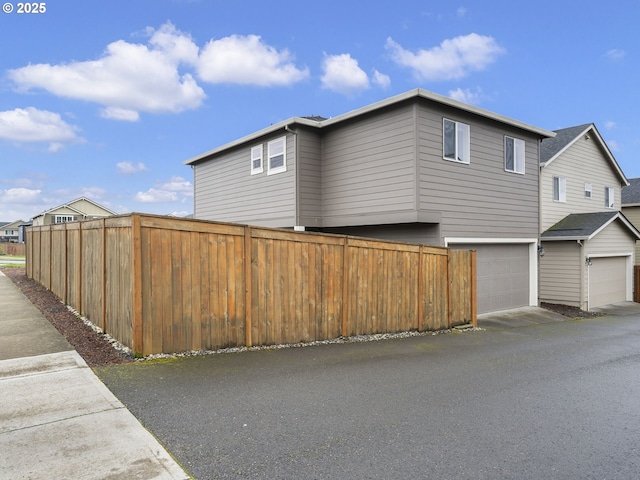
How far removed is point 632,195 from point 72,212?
54.4 metres

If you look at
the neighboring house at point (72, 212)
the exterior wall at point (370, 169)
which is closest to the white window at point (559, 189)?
the exterior wall at point (370, 169)

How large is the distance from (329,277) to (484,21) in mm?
12203

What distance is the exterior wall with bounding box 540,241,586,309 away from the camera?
16406mm

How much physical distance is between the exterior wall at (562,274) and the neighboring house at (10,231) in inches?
3152

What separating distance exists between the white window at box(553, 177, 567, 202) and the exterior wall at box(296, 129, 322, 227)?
10.8 m

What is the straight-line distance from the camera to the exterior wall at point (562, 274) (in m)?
16.4

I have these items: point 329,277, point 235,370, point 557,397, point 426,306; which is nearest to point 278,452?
point 235,370

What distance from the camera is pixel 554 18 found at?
611 inches

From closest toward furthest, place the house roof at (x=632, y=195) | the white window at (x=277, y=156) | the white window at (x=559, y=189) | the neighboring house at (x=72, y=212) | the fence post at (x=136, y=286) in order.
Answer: the fence post at (x=136, y=286) → the white window at (x=277, y=156) → the white window at (x=559, y=189) → the house roof at (x=632, y=195) → the neighboring house at (x=72, y=212)

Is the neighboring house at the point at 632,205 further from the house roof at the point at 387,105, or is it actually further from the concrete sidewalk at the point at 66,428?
the concrete sidewalk at the point at 66,428

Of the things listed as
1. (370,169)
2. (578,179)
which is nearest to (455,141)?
(370,169)

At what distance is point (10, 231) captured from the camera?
78.4 m

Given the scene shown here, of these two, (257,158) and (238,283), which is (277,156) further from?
(238,283)
